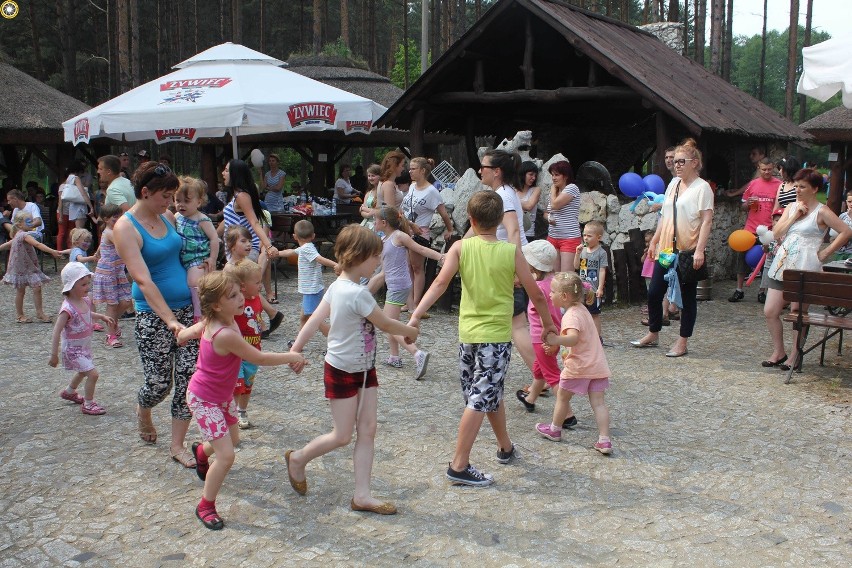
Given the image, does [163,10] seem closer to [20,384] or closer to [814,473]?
[20,384]

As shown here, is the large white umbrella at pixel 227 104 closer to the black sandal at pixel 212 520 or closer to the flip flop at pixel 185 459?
the flip flop at pixel 185 459

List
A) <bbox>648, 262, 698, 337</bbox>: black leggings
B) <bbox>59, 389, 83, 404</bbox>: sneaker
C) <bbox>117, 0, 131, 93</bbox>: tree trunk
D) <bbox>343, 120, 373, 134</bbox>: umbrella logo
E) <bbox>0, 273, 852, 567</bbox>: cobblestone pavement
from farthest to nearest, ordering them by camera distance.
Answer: <bbox>117, 0, 131, 93</bbox>: tree trunk, <bbox>343, 120, 373, 134</bbox>: umbrella logo, <bbox>648, 262, 698, 337</bbox>: black leggings, <bbox>59, 389, 83, 404</bbox>: sneaker, <bbox>0, 273, 852, 567</bbox>: cobblestone pavement

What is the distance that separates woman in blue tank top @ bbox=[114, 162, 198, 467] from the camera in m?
4.39

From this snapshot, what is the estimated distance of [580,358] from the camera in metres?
4.98

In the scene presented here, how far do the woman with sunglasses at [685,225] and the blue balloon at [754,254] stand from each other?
3642 millimetres

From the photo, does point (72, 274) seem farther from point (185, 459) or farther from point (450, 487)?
point (450, 487)

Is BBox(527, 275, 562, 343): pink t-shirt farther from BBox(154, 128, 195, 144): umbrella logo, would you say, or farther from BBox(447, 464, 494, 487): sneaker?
BBox(154, 128, 195, 144): umbrella logo

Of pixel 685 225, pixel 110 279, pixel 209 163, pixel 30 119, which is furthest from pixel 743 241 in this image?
pixel 30 119

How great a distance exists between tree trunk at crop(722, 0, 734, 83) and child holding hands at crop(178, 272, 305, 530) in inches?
1205

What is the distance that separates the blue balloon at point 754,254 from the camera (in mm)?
10641

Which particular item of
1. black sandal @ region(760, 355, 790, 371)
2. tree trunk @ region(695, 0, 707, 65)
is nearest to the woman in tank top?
black sandal @ region(760, 355, 790, 371)

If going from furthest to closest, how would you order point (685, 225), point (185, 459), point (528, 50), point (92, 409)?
point (528, 50) → point (685, 225) → point (92, 409) → point (185, 459)

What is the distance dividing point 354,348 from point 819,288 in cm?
444

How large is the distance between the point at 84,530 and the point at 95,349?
4.34 meters
